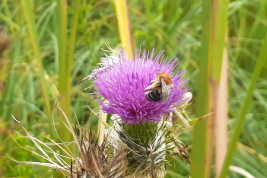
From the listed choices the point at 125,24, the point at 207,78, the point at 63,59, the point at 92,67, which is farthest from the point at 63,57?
the point at 92,67

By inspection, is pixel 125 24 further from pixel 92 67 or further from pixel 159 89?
pixel 92 67

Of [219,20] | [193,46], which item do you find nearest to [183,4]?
[193,46]

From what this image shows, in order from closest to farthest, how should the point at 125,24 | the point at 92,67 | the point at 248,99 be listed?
1. the point at 248,99
2. the point at 125,24
3. the point at 92,67

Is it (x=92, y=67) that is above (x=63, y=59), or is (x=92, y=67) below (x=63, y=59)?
below

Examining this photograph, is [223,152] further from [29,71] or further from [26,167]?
[29,71]

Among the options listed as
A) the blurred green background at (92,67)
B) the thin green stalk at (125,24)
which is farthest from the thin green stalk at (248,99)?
the blurred green background at (92,67)

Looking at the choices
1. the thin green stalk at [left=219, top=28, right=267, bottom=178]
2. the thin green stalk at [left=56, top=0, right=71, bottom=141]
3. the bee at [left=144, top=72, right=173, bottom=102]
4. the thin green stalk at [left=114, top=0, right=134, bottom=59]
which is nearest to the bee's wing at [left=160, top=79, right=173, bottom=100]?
the bee at [left=144, top=72, right=173, bottom=102]
